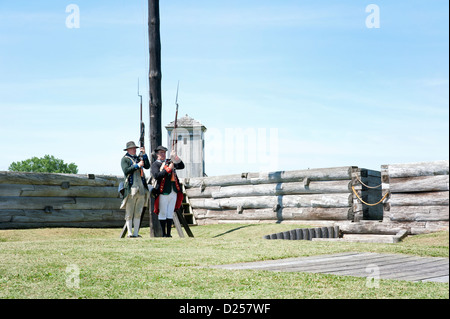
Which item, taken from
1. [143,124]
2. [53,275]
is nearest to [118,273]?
[53,275]

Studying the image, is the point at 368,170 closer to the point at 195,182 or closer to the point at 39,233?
the point at 195,182

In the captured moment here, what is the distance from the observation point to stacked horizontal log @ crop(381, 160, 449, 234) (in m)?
12.7

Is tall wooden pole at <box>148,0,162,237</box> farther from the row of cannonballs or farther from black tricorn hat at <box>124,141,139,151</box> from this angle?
the row of cannonballs

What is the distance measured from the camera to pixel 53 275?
600 cm

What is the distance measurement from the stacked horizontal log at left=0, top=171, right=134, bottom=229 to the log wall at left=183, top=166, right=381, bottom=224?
2.80 metres

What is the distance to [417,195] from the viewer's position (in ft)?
43.2

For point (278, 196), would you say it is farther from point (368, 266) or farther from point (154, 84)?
point (368, 266)

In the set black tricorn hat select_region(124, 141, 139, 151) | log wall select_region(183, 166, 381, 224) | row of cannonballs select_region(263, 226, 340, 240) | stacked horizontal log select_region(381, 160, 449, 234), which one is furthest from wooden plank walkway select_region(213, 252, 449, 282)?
log wall select_region(183, 166, 381, 224)

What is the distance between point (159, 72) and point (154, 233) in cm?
398

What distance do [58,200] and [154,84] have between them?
470cm

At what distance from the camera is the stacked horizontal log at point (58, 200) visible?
590 inches

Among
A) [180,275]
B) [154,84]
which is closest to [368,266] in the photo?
[180,275]

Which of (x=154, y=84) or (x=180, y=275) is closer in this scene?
(x=180, y=275)
